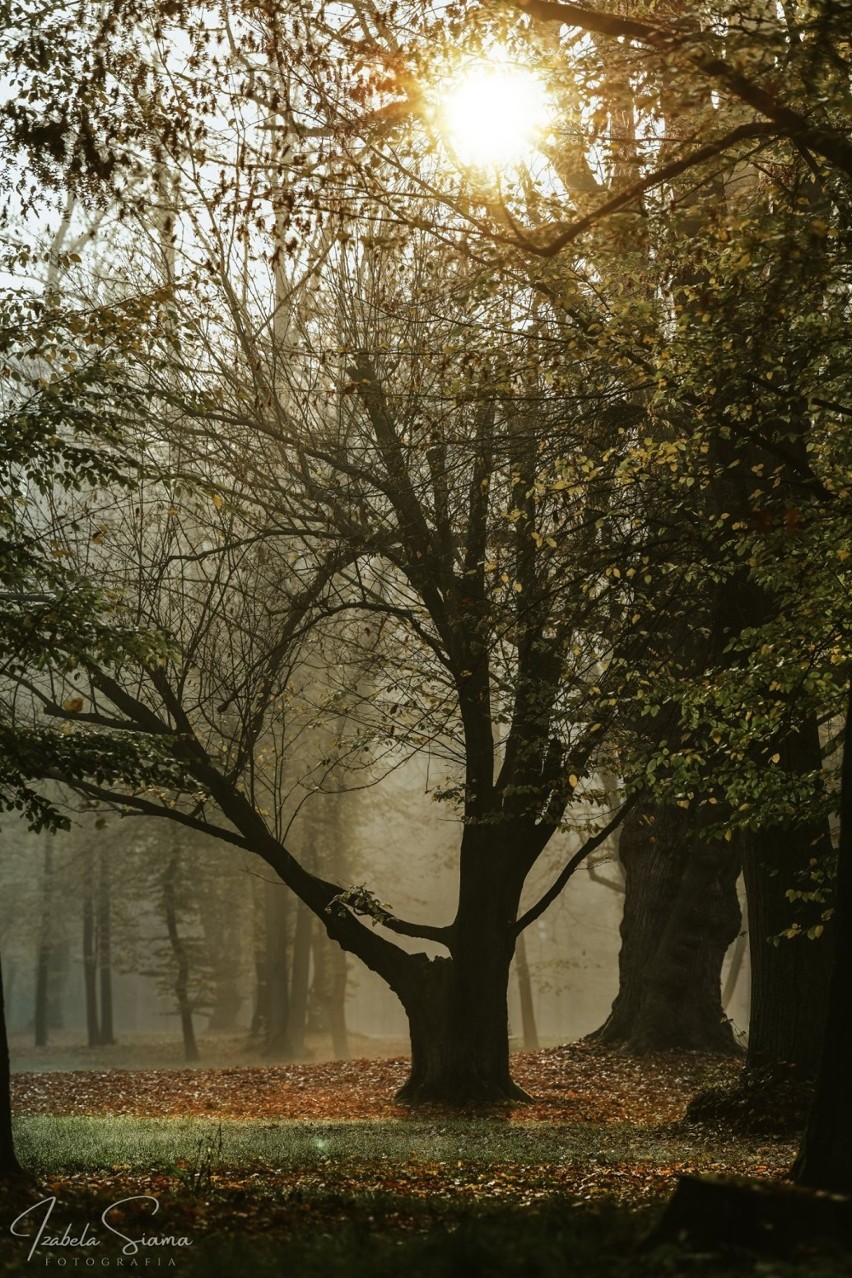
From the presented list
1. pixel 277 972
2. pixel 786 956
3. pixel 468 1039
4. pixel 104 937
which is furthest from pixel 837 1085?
pixel 104 937

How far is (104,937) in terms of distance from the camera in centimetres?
3697

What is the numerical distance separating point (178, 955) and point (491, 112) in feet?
94.9

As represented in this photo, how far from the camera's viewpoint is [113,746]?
9.45 meters

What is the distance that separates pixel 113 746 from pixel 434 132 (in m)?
5.50

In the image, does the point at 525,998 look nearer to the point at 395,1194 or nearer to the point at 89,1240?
the point at 395,1194

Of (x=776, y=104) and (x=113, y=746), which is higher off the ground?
(x=776, y=104)

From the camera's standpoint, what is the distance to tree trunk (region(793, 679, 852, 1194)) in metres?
6.46

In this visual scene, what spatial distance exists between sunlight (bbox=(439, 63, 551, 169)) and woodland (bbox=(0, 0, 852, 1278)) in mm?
57

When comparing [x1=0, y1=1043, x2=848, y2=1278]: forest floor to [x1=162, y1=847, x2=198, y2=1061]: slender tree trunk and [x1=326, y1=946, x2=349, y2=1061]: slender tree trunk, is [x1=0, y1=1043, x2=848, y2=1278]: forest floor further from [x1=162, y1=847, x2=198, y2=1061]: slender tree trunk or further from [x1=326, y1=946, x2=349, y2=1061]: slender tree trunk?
[x1=326, y1=946, x2=349, y2=1061]: slender tree trunk

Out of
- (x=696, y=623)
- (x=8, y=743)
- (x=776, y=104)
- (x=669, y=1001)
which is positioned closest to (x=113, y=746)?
(x=8, y=743)

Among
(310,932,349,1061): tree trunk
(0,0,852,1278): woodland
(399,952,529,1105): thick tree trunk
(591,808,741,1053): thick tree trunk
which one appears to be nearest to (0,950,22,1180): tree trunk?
(0,0,852,1278): woodland

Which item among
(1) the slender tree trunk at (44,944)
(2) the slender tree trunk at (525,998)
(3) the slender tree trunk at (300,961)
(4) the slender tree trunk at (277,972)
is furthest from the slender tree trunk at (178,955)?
(2) the slender tree trunk at (525,998)

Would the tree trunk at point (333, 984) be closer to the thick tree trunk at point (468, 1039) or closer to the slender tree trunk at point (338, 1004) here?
the slender tree trunk at point (338, 1004)

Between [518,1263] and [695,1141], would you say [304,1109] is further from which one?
[518,1263]
